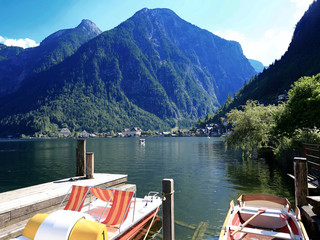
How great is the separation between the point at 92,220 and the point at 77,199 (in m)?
1.40

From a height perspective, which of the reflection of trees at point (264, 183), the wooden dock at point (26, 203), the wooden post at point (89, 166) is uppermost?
the wooden post at point (89, 166)

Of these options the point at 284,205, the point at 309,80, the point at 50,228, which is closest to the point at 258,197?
the point at 284,205

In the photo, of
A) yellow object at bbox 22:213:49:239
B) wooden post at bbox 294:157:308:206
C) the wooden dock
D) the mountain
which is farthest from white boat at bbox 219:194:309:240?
the mountain

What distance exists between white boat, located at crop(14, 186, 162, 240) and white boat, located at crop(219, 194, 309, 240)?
11.3 feet

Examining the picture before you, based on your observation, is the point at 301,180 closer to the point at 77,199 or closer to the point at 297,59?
the point at 77,199

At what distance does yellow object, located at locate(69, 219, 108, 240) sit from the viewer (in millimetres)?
6527

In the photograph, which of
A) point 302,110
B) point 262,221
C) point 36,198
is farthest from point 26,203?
point 302,110

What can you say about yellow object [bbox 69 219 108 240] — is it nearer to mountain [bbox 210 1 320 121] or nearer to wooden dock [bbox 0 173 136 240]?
wooden dock [bbox 0 173 136 240]

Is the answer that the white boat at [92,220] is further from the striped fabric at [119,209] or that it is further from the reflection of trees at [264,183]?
the reflection of trees at [264,183]

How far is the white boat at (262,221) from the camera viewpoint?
8328 millimetres

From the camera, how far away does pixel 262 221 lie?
9.97m

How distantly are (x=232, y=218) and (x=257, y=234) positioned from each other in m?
1.13

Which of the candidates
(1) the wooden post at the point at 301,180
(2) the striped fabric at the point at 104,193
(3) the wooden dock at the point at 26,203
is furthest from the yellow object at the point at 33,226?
(1) the wooden post at the point at 301,180

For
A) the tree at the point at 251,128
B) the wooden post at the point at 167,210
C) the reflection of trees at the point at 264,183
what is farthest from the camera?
the tree at the point at 251,128
